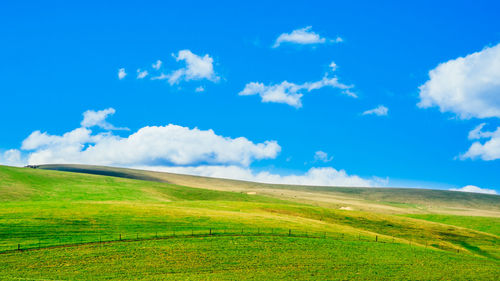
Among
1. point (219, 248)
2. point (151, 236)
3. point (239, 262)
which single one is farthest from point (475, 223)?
point (151, 236)

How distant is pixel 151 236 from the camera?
165ft

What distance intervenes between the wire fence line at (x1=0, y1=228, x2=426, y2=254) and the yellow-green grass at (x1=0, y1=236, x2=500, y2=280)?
179 cm

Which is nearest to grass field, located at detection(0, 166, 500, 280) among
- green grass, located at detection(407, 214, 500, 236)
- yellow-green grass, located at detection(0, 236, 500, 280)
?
yellow-green grass, located at detection(0, 236, 500, 280)

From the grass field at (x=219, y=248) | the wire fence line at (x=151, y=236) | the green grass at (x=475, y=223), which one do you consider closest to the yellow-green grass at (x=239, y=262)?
the grass field at (x=219, y=248)

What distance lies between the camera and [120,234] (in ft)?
163

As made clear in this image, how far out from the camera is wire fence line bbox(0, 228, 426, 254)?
144 feet

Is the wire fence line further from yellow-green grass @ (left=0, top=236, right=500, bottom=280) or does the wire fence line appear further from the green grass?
the green grass

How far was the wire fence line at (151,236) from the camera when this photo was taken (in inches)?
1732

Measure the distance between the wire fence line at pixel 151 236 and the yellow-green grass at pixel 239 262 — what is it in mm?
1789

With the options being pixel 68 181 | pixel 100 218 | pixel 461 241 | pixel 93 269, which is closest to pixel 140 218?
pixel 100 218

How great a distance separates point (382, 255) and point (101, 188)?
3548 inches

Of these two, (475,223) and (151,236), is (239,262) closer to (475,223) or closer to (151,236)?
(151,236)

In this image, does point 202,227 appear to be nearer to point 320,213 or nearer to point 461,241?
point 320,213

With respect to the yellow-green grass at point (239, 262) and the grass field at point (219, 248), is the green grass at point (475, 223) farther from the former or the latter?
the yellow-green grass at point (239, 262)
